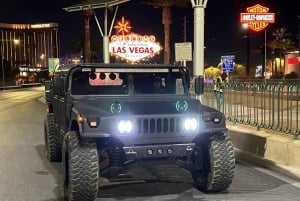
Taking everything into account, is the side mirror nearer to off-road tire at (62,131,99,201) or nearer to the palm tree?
off-road tire at (62,131,99,201)

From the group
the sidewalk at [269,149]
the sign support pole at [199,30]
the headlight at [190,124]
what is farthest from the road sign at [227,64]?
the headlight at [190,124]

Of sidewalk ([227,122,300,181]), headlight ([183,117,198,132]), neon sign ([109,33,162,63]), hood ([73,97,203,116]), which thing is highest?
neon sign ([109,33,162,63])

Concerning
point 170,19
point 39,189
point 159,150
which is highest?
point 170,19

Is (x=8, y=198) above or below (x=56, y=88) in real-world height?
below

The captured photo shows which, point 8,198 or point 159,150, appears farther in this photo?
point 8,198

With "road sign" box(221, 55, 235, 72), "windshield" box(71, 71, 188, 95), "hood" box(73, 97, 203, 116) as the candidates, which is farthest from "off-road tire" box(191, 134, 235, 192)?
"road sign" box(221, 55, 235, 72)

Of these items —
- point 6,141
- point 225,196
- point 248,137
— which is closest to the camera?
→ point 225,196

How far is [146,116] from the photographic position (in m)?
6.75

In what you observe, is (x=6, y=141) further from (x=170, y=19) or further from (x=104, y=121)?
(x=170, y=19)

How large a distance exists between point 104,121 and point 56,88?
95.2 inches

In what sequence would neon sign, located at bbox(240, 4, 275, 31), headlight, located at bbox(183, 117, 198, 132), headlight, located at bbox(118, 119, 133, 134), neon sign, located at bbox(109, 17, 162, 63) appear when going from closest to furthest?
1. headlight, located at bbox(118, 119, 133, 134)
2. headlight, located at bbox(183, 117, 198, 132)
3. neon sign, located at bbox(109, 17, 162, 63)
4. neon sign, located at bbox(240, 4, 275, 31)

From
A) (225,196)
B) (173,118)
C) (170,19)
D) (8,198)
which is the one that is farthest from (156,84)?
(170,19)

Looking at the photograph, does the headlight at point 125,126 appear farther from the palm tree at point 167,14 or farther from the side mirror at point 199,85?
the palm tree at point 167,14

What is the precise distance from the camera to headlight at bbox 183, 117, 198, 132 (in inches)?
273
